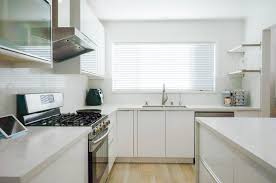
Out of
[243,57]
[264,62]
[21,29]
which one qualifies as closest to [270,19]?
[264,62]

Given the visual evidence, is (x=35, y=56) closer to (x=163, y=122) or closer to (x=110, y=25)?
(x=163, y=122)

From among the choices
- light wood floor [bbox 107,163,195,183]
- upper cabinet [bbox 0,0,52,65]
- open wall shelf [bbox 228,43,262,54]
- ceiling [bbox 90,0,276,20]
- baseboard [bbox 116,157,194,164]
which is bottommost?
light wood floor [bbox 107,163,195,183]

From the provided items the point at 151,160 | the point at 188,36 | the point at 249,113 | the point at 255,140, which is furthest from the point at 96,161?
the point at 188,36

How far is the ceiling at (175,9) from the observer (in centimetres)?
345

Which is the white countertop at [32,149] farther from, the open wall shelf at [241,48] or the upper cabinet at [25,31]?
the open wall shelf at [241,48]

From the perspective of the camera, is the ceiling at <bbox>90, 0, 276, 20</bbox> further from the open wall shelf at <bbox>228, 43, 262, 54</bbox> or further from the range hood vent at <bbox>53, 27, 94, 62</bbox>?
the range hood vent at <bbox>53, 27, 94, 62</bbox>

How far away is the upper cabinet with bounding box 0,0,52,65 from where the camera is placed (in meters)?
1.32

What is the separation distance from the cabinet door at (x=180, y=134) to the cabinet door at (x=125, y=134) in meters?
0.55

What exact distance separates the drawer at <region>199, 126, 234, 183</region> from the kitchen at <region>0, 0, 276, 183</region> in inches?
0.8

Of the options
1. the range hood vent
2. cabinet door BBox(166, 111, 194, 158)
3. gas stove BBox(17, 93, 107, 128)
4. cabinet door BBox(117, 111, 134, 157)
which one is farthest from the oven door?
cabinet door BBox(166, 111, 194, 158)

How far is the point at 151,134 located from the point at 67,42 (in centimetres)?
204

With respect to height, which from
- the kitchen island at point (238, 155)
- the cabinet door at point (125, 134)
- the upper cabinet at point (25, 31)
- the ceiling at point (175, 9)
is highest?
the ceiling at point (175, 9)

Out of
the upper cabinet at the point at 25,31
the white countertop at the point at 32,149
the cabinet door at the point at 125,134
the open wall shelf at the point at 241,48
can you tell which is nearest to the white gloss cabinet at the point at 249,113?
the open wall shelf at the point at 241,48

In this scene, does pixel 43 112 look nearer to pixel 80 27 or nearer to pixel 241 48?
pixel 80 27
